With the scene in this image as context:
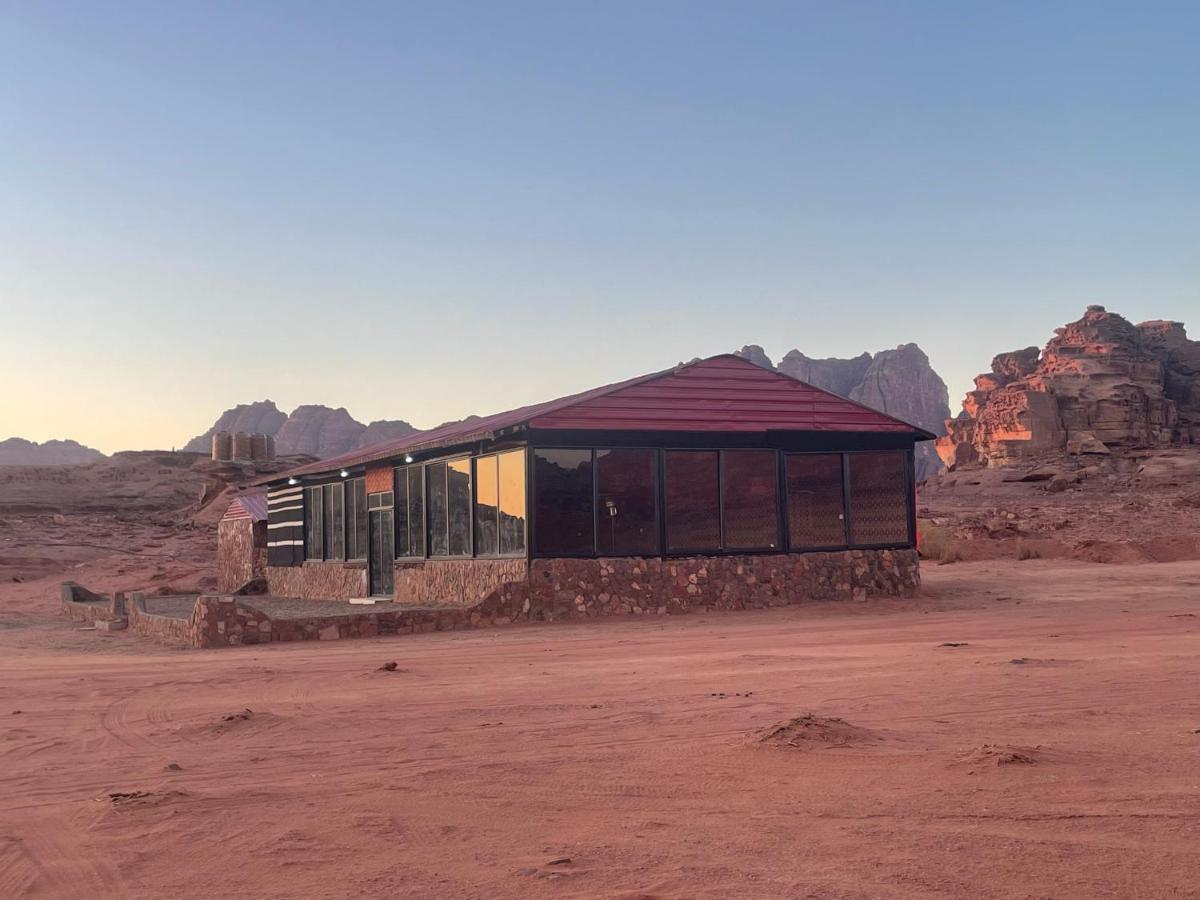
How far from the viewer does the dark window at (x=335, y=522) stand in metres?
25.2

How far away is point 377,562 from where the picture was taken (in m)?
23.4

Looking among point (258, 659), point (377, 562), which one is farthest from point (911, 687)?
point (377, 562)

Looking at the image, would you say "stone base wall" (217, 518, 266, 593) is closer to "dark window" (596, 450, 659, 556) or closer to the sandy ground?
"dark window" (596, 450, 659, 556)

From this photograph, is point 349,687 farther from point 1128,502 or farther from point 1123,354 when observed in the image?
point 1123,354

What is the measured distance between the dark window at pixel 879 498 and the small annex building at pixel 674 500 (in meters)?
0.02

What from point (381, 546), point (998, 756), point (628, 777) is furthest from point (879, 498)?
point (628, 777)

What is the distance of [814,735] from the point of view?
20.1 ft

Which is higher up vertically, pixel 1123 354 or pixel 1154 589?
pixel 1123 354

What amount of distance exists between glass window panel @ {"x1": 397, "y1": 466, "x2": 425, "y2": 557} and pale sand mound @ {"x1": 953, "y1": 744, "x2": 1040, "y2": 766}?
16.0m

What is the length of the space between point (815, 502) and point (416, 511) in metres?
7.66

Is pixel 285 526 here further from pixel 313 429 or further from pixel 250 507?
pixel 313 429

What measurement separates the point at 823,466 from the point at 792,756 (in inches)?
535

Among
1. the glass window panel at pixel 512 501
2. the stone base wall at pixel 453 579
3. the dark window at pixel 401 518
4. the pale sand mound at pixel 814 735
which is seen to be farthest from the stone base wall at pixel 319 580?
the pale sand mound at pixel 814 735

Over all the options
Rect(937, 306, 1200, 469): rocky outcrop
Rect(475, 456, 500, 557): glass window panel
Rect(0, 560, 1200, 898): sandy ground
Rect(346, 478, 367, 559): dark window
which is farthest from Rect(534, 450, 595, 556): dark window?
Rect(937, 306, 1200, 469): rocky outcrop
